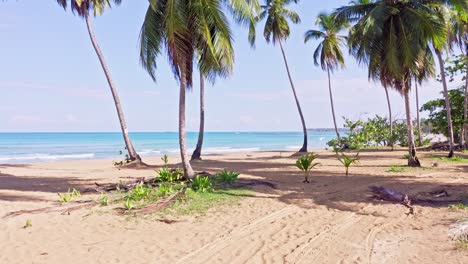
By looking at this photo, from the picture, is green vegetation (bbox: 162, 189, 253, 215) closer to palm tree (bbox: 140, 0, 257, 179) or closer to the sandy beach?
the sandy beach

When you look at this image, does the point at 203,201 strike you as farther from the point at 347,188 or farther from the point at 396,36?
the point at 396,36

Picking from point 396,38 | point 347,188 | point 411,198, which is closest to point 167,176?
point 347,188

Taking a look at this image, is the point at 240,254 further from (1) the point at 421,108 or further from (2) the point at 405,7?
(1) the point at 421,108

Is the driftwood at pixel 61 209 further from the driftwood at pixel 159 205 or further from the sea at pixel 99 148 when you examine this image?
the sea at pixel 99 148

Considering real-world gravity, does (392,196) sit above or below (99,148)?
below

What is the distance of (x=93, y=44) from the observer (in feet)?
54.2

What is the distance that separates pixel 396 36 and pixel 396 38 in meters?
0.17

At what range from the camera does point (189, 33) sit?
9914 mm

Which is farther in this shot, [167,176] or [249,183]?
[249,183]

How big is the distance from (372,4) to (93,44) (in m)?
12.1

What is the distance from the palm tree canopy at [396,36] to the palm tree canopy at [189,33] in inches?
230

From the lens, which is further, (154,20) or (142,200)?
(154,20)

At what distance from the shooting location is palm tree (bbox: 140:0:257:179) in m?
9.52

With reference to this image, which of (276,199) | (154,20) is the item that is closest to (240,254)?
(276,199)
